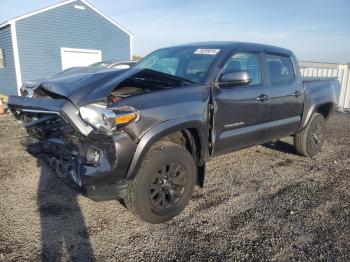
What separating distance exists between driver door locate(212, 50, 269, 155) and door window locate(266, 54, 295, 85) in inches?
11.4

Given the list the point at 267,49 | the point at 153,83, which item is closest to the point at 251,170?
the point at 267,49

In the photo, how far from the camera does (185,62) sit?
4305mm

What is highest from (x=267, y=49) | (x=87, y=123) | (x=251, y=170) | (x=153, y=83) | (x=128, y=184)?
(x=267, y=49)

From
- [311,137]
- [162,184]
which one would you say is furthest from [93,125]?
[311,137]

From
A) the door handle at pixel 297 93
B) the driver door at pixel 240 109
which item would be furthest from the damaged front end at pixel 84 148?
the door handle at pixel 297 93

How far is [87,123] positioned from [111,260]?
3.95 feet

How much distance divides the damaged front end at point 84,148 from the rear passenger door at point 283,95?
257 cm

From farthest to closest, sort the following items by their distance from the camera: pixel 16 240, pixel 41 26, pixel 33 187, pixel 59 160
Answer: pixel 41 26, pixel 33 187, pixel 59 160, pixel 16 240

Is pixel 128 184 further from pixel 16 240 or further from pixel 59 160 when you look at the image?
pixel 16 240

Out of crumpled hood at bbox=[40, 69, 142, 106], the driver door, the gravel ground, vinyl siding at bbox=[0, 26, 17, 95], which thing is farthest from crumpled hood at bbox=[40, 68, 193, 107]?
vinyl siding at bbox=[0, 26, 17, 95]

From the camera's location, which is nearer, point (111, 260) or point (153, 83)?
point (111, 260)

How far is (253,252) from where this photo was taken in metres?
3.02

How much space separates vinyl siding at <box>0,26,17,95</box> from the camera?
49.8 feet

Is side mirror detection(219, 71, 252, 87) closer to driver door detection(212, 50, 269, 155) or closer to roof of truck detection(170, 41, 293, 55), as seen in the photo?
driver door detection(212, 50, 269, 155)
